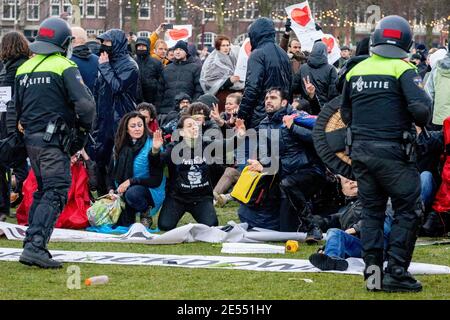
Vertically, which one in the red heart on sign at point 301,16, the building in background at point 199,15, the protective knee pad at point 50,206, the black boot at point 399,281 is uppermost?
the red heart on sign at point 301,16

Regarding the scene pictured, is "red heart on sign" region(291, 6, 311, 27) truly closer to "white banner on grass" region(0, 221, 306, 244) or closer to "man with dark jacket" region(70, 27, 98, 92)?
Result: "man with dark jacket" region(70, 27, 98, 92)

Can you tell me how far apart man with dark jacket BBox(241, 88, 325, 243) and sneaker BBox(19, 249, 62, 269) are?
9.23ft

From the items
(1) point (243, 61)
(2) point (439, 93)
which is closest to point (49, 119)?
(2) point (439, 93)

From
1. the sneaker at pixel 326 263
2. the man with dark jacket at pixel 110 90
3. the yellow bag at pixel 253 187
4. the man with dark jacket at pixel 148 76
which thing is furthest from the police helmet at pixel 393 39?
the man with dark jacket at pixel 148 76

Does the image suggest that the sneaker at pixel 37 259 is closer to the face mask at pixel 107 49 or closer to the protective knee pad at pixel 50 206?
the protective knee pad at pixel 50 206

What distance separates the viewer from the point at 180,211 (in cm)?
1215

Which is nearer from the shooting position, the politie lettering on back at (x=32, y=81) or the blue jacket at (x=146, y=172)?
the politie lettering on back at (x=32, y=81)

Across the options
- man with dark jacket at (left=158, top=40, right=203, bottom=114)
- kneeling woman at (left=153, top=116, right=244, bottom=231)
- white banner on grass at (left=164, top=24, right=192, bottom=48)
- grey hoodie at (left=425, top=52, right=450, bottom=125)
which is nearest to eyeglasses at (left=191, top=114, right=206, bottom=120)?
kneeling woman at (left=153, top=116, right=244, bottom=231)

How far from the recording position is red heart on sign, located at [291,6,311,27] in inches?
736

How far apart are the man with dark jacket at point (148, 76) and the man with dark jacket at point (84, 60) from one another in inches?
62.9

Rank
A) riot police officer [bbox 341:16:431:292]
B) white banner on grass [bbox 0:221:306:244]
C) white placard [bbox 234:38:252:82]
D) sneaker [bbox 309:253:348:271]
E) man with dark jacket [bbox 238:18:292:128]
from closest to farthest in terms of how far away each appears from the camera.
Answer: riot police officer [bbox 341:16:431:292]
sneaker [bbox 309:253:348:271]
white banner on grass [bbox 0:221:306:244]
man with dark jacket [bbox 238:18:292:128]
white placard [bbox 234:38:252:82]

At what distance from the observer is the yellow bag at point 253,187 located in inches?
450
